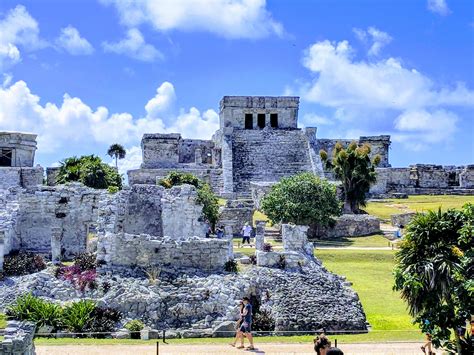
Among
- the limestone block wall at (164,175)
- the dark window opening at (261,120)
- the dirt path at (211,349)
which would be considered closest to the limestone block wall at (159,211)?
the dirt path at (211,349)

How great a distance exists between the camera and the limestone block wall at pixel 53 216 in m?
24.4

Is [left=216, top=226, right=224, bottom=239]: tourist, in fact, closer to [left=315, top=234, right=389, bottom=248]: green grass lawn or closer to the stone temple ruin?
the stone temple ruin

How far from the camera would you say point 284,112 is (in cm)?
5928

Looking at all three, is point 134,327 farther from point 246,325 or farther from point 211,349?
point 246,325

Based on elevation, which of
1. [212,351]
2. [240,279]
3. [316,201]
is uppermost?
[316,201]

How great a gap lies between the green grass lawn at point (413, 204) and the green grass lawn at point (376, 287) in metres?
13.7

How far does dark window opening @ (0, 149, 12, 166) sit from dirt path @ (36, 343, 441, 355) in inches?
1269

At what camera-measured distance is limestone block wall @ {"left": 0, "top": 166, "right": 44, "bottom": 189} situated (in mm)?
43188

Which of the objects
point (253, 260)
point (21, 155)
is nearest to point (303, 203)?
point (253, 260)

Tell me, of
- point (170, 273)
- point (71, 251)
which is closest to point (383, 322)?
point (170, 273)

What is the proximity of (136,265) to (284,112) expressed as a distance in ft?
131

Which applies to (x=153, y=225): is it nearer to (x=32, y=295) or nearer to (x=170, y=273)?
(x=170, y=273)

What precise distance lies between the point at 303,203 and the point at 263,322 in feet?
58.1

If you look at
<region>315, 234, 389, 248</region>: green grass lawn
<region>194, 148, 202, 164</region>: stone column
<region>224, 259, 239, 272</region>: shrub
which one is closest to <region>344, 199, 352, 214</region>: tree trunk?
<region>315, 234, 389, 248</region>: green grass lawn
